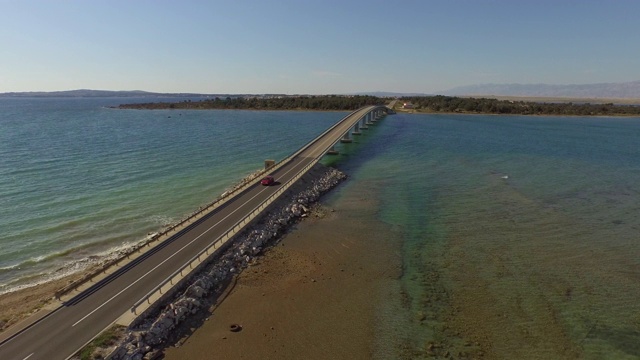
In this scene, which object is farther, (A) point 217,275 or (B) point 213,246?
(B) point 213,246

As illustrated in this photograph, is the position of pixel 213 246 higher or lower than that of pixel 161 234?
lower

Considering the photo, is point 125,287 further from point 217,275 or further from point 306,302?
point 306,302

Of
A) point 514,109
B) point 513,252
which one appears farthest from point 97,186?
point 514,109

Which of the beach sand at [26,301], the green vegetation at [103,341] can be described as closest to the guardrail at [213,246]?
the green vegetation at [103,341]

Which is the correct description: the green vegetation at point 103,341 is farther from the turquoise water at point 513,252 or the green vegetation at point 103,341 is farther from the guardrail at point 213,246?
the turquoise water at point 513,252

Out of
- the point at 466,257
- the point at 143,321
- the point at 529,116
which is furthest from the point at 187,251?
the point at 529,116

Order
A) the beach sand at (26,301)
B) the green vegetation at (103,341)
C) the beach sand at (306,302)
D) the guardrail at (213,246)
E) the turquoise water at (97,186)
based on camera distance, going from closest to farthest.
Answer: the green vegetation at (103,341)
the beach sand at (306,302)
the beach sand at (26,301)
the guardrail at (213,246)
the turquoise water at (97,186)

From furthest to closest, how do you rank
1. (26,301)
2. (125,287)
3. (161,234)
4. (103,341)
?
(161,234) → (26,301) → (125,287) → (103,341)

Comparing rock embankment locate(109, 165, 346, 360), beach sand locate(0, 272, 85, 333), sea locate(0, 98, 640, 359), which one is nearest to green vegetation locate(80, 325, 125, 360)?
rock embankment locate(109, 165, 346, 360)
